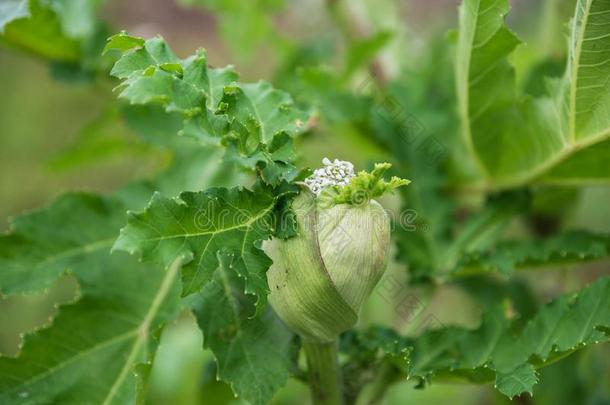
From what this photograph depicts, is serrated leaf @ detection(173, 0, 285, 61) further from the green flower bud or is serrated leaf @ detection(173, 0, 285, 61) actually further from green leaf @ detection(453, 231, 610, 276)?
the green flower bud

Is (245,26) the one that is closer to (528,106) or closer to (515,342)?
(528,106)

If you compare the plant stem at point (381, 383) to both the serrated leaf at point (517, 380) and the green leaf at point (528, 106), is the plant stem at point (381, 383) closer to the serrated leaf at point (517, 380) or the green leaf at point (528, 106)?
the serrated leaf at point (517, 380)

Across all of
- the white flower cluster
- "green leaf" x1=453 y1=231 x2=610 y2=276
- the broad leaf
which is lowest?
"green leaf" x1=453 y1=231 x2=610 y2=276

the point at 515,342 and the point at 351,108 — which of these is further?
the point at 351,108

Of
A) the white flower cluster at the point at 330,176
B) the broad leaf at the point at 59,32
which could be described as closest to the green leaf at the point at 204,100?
the white flower cluster at the point at 330,176

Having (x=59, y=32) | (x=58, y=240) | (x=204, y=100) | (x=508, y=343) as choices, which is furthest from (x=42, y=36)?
(x=508, y=343)

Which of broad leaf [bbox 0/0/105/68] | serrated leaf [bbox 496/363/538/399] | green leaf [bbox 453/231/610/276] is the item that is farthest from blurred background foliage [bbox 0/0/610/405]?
serrated leaf [bbox 496/363/538/399]
